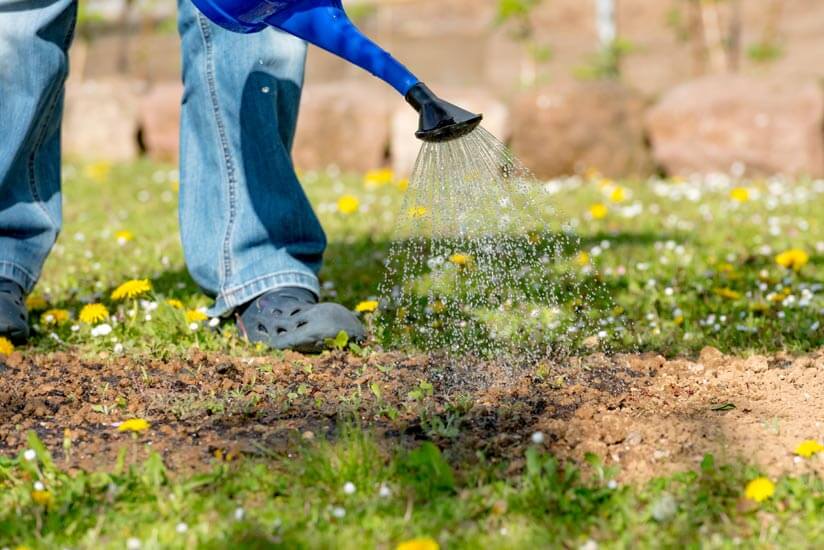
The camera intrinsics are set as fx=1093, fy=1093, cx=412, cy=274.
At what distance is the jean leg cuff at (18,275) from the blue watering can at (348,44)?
108 cm

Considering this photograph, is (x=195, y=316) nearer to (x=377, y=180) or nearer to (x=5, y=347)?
(x=5, y=347)

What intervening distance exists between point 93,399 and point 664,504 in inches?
48.7

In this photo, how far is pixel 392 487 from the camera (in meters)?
1.83

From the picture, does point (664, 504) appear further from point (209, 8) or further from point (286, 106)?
point (286, 106)

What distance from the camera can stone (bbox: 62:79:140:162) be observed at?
809cm

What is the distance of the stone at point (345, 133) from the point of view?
7.35 metres

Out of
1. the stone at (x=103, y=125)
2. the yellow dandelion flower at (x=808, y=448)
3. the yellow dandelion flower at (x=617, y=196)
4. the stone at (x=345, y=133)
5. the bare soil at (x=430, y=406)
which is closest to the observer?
the yellow dandelion flower at (x=808, y=448)

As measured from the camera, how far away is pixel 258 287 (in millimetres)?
2812

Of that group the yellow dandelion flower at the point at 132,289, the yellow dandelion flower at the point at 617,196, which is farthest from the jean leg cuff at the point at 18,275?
the yellow dandelion flower at the point at 617,196

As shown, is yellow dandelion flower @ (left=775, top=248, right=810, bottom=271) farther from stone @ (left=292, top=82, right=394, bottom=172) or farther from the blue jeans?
stone @ (left=292, top=82, right=394, bottom=172)

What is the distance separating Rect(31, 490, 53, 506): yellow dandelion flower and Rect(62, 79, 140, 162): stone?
6515 mm

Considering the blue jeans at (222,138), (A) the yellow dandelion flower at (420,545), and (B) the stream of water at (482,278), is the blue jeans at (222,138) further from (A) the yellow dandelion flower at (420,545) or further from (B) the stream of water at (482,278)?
(A) the yellow dandelion flower at (420,545)

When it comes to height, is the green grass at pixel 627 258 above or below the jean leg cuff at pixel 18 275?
below

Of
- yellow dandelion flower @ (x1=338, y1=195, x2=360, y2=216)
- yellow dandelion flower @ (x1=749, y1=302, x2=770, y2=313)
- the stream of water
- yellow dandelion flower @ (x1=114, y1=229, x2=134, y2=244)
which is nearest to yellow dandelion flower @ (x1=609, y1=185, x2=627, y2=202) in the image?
yellow dandelion flower @ (x1=338, y1=195, x2=360, y2=216)
